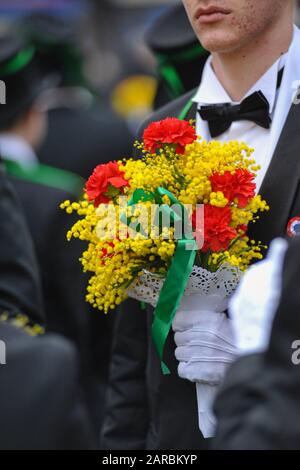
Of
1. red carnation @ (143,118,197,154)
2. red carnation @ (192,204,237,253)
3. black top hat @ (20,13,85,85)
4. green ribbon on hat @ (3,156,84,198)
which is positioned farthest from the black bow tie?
black top hat @ (20,13,85,85)

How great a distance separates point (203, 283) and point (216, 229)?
5.8 inches

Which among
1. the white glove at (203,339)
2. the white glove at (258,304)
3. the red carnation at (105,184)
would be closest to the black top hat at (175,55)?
the red carnation at (105,184)

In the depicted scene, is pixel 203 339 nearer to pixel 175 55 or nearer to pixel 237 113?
pixel 237 113

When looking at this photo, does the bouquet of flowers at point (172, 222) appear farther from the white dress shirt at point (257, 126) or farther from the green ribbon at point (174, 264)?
the white dress shirt at point (257, 126)

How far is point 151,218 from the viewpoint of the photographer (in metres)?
2.71

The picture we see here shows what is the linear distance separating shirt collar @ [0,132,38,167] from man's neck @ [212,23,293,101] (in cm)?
190

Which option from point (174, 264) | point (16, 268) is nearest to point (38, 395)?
point (174, 264)

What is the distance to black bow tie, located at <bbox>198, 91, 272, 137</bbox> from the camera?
9.86 ft

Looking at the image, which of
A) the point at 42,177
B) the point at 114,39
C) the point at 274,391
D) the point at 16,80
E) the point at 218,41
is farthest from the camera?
the point at 114,39

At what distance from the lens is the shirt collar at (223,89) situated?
9.91 feet

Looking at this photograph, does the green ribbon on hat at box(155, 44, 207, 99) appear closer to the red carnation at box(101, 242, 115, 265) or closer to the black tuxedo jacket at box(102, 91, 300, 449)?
the black tuxedo jacket at box(102, 91, 300, 449)

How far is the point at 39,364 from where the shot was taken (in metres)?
2.07
